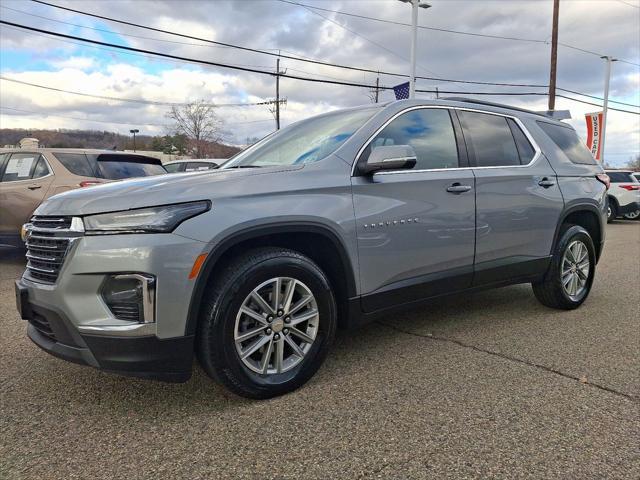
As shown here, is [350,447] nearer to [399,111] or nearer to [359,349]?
[359,349]

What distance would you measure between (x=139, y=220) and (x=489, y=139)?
2.95 m

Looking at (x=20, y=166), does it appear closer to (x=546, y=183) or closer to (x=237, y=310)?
(x=237, y=310)

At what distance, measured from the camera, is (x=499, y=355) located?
367 cm

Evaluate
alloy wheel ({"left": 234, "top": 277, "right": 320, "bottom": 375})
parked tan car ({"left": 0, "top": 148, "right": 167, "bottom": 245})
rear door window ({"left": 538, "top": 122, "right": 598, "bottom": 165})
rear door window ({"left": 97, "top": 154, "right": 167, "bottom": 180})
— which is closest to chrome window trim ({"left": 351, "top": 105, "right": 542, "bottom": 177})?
rear door window ({"left": 538, "top": 122, "right": 598, "bottom": 165})

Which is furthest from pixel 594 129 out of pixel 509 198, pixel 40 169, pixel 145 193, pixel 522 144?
pixel 145 193

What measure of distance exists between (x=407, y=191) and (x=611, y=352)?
197 centimetres

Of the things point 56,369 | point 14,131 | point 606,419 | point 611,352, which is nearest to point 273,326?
point 56,369

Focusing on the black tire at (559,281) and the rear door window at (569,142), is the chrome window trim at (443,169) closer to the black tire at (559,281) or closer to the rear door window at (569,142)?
the rear door window at (569,142)

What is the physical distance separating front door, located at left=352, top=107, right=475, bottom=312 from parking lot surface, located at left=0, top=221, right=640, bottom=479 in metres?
0.56

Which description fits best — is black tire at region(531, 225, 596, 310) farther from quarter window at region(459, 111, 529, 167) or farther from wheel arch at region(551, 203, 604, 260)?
quarter window at region(459, 111, 529, 167)

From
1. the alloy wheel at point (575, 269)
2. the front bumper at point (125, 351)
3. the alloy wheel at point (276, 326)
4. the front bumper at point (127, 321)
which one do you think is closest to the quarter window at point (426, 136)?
the alloy wheel at point (276, 326)

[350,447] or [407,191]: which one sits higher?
[407,191]

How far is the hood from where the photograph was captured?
2.60m

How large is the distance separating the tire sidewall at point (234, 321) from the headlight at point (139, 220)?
1.48 ft
